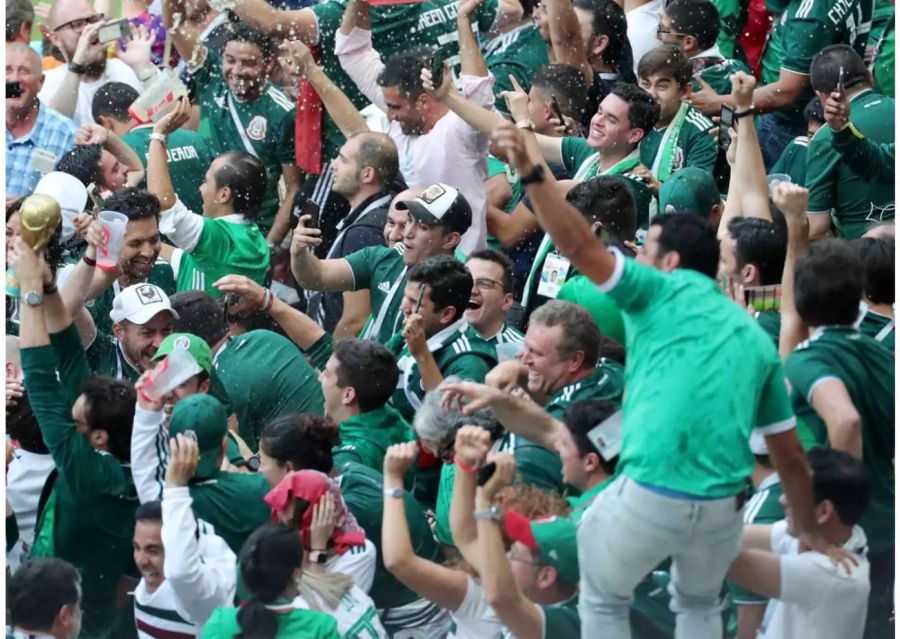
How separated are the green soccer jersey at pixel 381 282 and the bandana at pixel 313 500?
1.65m

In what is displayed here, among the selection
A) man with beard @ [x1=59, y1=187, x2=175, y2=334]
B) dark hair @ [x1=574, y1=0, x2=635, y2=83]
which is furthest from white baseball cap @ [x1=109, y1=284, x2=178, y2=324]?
dark hair @ [x1=574, y1=0, x2=635, y2=83]

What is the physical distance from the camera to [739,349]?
4793mm

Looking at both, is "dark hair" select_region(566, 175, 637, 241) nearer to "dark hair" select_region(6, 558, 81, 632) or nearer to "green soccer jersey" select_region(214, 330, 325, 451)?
"green soccer jersey" select_region(214, 330, 325, 451)

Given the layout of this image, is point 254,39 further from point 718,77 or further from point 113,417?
point 113,417

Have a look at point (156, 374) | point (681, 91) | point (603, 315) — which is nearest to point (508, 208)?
point (681, 91)

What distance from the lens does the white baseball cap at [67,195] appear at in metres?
7.42

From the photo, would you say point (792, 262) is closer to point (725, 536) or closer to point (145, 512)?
point (725, 536)

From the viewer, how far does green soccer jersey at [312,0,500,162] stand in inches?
336

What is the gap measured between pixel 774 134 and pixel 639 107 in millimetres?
1307

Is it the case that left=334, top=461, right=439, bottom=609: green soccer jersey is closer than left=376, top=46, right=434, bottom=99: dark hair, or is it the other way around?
left=334, top=461, right=439, bottom=609: green soccer jersey

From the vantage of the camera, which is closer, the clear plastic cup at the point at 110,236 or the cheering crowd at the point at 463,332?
the cheering crowd at the point at 463,332

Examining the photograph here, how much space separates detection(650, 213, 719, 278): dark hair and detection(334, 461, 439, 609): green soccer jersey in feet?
4.09

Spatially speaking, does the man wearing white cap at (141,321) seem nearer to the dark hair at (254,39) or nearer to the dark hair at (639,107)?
the dark hair at (639,107)

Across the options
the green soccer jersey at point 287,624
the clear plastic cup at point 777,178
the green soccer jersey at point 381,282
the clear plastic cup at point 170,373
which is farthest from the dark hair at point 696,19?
the green soccer jersey at point 287,624
